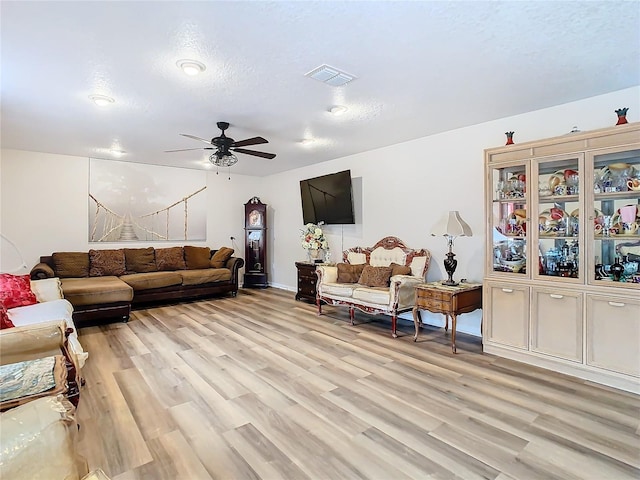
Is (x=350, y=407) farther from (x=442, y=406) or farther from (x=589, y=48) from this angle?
(x=589, y=48)

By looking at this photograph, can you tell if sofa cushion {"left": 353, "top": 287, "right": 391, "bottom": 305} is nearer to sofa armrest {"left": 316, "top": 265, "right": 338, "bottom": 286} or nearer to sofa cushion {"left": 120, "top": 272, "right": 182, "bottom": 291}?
sofa armrest {"left": 316, "top": 265, "right": 338, "bottom": 286}

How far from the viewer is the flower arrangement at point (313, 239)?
6.20 metres

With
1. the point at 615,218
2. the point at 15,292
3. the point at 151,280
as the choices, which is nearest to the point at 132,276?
the point at 151,280

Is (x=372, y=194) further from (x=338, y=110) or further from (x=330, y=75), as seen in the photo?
→ (x=330, y=75)

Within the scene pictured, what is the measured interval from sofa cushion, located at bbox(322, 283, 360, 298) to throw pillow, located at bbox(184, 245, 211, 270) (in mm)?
2931

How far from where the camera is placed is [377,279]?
4.76 m

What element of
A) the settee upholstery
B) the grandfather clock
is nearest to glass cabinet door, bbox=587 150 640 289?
the settee upholstery

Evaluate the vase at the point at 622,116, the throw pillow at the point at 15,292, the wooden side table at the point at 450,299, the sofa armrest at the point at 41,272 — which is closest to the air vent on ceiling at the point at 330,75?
the vase at the point at 622,116

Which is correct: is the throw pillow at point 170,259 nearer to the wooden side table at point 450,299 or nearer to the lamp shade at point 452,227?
the wooden side table at point 450,299

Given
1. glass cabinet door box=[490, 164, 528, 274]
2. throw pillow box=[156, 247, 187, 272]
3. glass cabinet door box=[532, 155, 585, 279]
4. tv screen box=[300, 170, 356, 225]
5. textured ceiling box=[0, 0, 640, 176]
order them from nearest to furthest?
textured ceiling box=[0, 0, 640, 176] → glass cabinet door box=[532, 155, 585, 279] → glass cabinet door box=[490, 164, 528, 274] → tv screen box=[300, 170, 356, 225] → throw pillow box=[156, 247, 187, 272]

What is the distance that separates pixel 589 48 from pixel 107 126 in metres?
4.92

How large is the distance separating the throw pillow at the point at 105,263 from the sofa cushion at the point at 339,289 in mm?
3662

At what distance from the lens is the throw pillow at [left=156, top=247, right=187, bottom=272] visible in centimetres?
645

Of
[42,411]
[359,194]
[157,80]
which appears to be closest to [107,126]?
[157,80]
